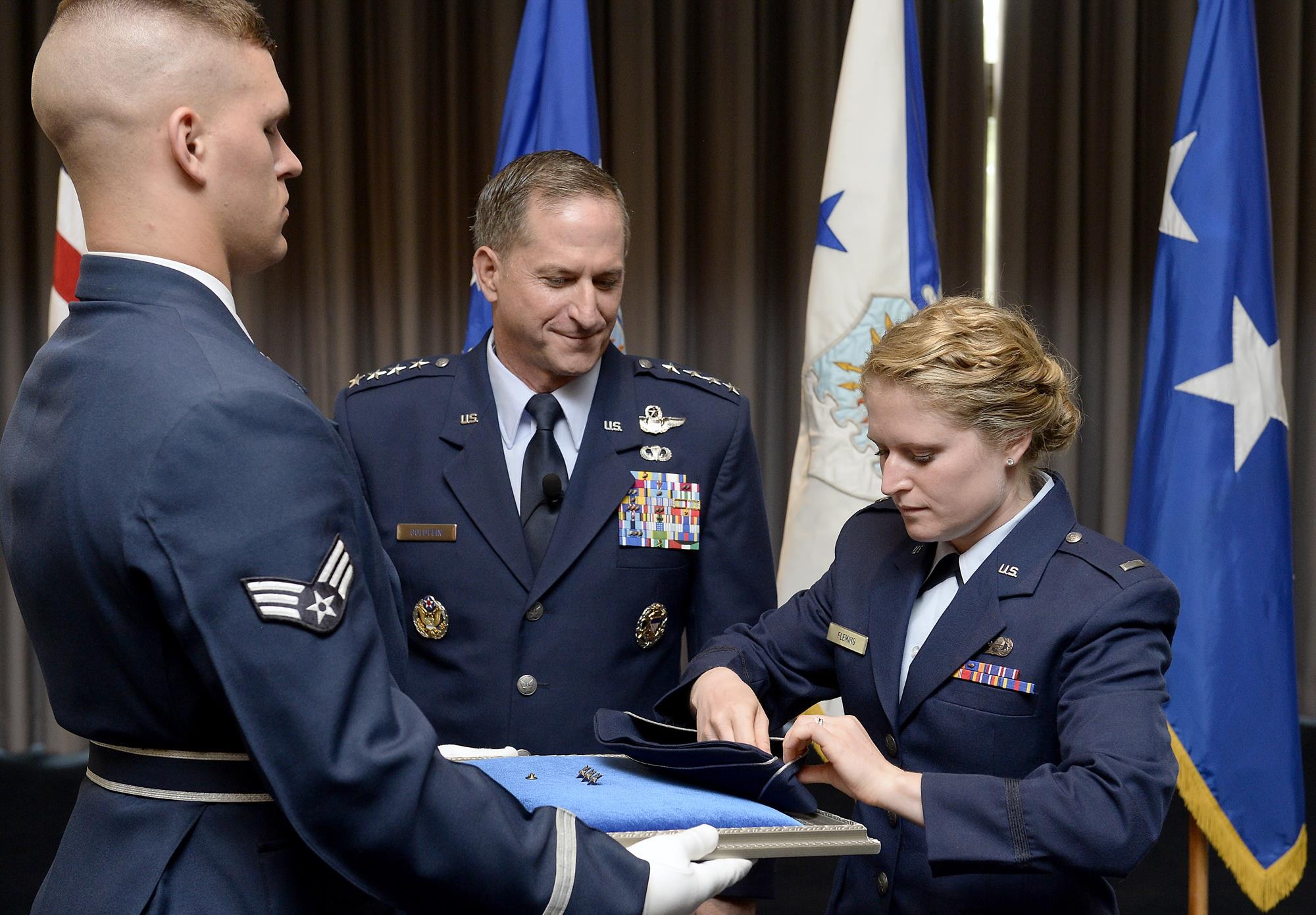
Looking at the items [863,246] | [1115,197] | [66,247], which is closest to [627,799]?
[863,246]

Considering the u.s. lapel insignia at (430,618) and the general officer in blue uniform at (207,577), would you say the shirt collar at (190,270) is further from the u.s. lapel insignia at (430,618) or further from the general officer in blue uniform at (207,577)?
the u.s. lapel insignia at (430,618)

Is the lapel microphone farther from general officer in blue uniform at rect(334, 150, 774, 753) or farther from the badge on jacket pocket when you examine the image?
the badge on jacket pocket

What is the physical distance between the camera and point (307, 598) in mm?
996

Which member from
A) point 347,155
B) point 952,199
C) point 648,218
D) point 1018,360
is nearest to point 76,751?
point 347,155

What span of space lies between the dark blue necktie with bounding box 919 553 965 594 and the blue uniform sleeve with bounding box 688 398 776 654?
464mm

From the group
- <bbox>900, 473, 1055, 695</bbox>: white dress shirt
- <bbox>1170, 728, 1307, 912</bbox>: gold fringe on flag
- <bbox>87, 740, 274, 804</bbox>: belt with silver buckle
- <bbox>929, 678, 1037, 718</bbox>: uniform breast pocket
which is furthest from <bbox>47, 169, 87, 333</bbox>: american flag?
<bbox>1170, 728, 1307, 912</bbox>: gold fringe on flag

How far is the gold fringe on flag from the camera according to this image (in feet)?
8.35

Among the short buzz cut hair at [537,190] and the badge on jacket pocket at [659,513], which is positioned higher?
the short buzz cut hair at [537,190]

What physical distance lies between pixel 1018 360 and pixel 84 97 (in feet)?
3.57

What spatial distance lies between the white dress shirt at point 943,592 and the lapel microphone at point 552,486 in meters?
0.64

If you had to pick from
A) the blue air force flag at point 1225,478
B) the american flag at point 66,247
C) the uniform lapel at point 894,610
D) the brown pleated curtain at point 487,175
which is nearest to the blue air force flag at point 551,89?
the american flag at point 66,247

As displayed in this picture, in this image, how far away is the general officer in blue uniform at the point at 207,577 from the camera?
99cm

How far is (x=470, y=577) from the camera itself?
198 centimetres

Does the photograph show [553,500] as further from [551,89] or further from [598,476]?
[551,89]
